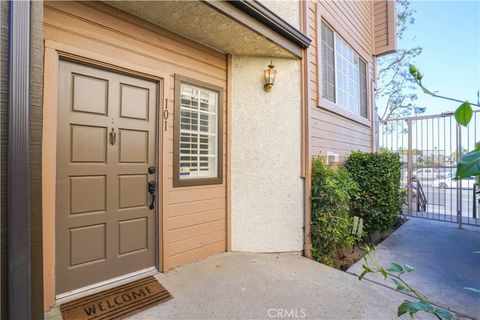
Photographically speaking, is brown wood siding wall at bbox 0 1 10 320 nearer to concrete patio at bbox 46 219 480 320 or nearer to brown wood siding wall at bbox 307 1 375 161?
concrete patio at bbox 46 219 480 320

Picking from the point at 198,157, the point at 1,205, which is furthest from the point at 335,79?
the point at 1,205

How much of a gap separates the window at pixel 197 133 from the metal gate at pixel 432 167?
4.78m

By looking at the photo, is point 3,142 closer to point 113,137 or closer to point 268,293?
point 113,137

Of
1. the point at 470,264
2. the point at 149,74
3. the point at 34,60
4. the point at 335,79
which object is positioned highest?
the point at 335,79

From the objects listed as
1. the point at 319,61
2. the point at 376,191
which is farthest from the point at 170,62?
the point at 376,191

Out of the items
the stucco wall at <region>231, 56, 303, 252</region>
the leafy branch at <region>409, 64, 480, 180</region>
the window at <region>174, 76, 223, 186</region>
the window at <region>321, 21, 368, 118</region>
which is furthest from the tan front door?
the window at <region>321, 21, 368, 118</region>

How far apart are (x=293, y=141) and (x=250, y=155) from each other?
66 centimetres

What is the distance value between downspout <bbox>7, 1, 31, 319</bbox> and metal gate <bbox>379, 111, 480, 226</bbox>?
649cm

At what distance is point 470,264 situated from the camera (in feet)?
10.5

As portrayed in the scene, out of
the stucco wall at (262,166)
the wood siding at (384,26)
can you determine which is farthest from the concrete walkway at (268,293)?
the wood siding at (384,26)

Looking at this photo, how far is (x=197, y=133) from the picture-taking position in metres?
3.20

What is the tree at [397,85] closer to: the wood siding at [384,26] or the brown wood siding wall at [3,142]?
the wood siding at [384,26]

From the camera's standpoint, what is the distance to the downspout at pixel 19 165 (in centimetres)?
143

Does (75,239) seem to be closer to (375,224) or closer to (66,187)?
(66,187)
